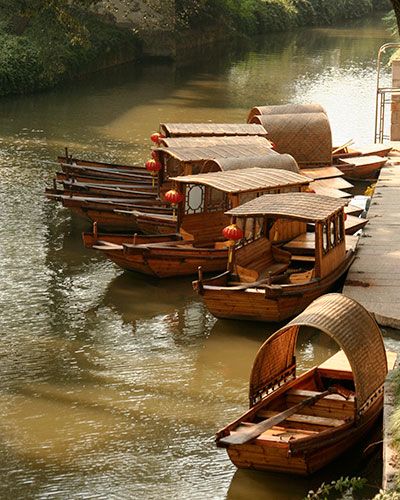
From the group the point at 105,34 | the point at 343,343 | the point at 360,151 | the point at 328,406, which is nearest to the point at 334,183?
the point at 360,151

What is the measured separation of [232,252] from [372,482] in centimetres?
552

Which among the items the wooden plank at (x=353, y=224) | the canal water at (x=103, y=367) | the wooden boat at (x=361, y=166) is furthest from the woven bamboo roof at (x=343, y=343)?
the wooden boat at (x=361, y=166)

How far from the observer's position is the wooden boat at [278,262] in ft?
53.6

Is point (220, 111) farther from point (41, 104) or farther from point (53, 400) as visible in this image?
point (53, 400)

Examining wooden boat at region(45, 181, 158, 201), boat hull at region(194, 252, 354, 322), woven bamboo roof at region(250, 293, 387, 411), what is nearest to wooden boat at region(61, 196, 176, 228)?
wooden boat at region(45, 181, 158, 201)

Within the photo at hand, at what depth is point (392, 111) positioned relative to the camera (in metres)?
28.7

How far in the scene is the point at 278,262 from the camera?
1786cm

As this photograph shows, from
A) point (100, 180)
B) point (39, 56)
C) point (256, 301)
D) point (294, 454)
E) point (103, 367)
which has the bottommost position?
point (103, 367)

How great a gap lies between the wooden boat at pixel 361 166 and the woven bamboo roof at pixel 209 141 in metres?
3.34

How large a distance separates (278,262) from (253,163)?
276 cm

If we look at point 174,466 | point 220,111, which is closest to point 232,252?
point 174,466

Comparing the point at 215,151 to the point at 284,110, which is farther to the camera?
the point at 284,110

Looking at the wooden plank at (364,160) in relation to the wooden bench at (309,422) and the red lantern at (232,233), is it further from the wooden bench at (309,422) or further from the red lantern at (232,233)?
the wooden bench at (309,422)

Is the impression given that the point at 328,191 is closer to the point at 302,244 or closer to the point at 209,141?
the point at 209,141
